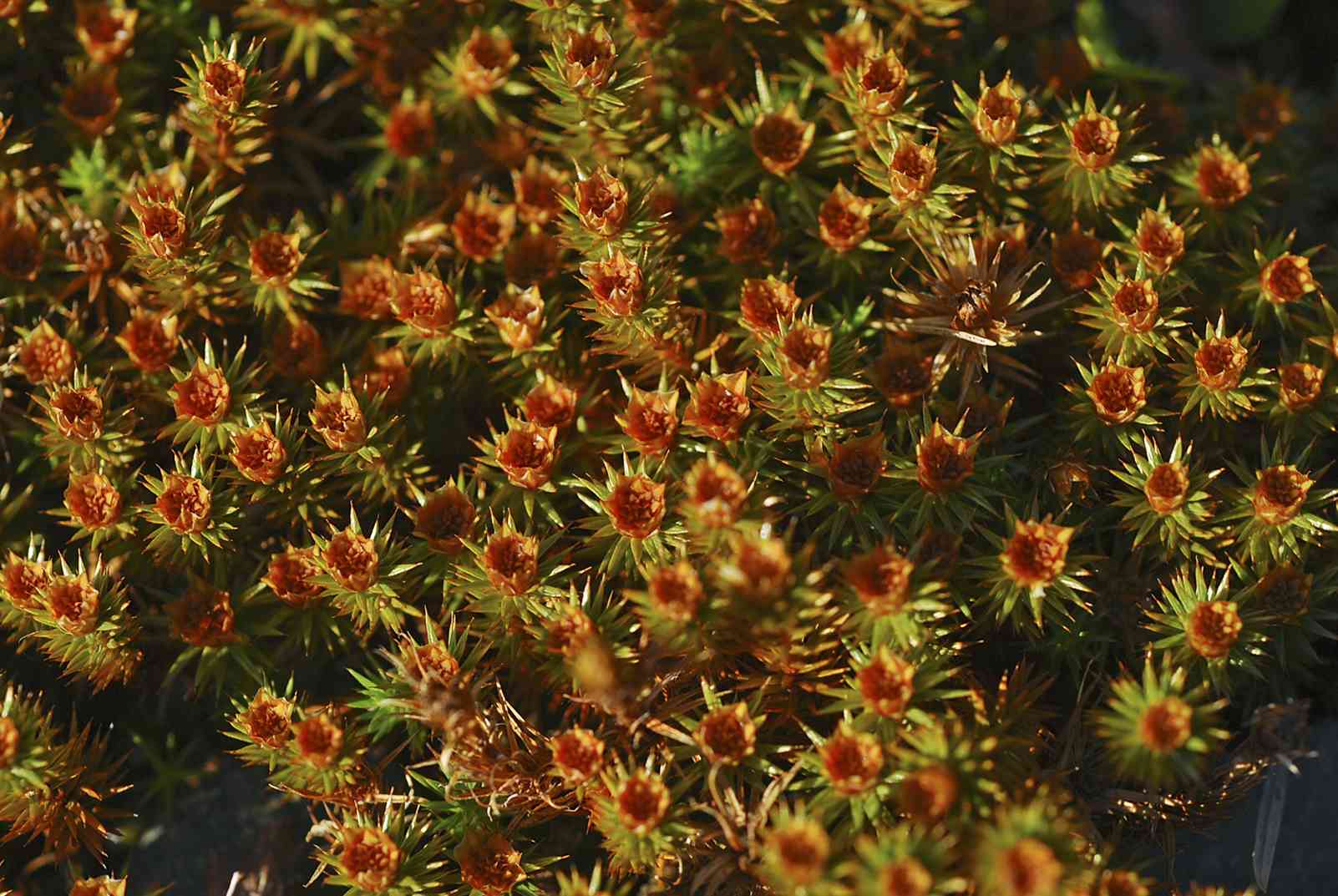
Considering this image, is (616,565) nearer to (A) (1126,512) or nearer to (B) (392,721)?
(B) (392,721)

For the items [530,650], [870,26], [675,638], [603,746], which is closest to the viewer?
[675,638]

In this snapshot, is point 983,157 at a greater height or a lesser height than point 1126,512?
greater

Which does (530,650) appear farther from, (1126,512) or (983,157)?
(983,157)

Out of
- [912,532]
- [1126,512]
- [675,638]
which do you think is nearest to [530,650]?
[675,638]

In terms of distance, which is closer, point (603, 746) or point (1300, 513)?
point (603, 746)

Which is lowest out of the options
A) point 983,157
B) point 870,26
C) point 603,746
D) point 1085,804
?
point 1085,804

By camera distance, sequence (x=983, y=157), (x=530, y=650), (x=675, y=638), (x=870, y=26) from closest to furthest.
Answer: 1. (x=675, y=638)
2. (x=530, y=650)
3. (x=983, y=157)
4. (x=870, y=26)
